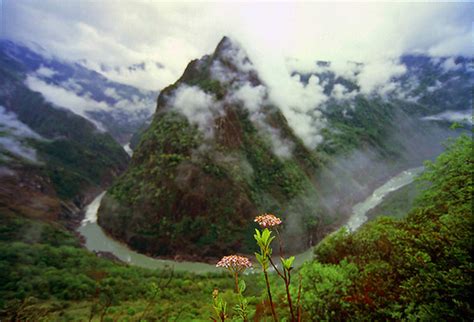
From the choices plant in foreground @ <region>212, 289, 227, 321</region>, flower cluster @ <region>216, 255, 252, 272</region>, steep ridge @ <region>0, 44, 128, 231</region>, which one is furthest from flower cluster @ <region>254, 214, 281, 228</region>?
steep ridge @ <region>0, 44, 128, 231</region>

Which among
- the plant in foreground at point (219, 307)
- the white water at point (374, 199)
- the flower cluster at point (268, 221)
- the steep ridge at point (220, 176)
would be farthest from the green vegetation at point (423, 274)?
the white water at point (374, 199)

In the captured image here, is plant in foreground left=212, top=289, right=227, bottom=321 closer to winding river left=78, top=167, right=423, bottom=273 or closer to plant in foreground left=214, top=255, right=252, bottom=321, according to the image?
plant in foreground left=214, top=255, right=252, bottom=321

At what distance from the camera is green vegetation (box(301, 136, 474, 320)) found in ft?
20.5

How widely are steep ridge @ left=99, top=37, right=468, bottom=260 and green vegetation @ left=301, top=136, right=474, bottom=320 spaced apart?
5078 centimetres

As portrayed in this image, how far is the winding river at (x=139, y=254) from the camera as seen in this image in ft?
203

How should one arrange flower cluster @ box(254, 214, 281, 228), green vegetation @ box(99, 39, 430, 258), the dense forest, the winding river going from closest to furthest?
1. flower cluster @ box(254, 214, 281, 228)
2. the dense forest
3. the winding river
4. green vegetation @ box(99, 39, 430, 258)

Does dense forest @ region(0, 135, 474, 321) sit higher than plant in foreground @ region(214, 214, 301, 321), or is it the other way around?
dense forest @ region(0, 135, 474, 321)

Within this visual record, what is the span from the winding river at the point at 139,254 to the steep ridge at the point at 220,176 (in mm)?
2311

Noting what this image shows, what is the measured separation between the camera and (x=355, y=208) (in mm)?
92312

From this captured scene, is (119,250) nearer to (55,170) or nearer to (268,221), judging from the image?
(55,170)

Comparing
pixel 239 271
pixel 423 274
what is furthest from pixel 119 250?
pixel 239 271

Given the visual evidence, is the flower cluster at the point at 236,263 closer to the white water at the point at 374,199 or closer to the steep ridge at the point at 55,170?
the white water at the point at 374,199

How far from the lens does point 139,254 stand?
6756 centimetres

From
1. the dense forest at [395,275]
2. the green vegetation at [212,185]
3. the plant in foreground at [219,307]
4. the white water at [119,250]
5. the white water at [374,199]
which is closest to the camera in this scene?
the plant in foreground at [219,307]
